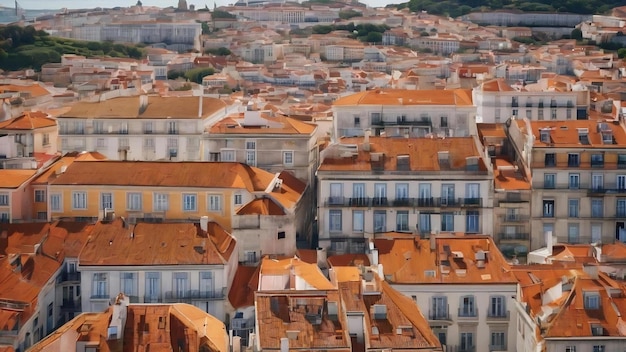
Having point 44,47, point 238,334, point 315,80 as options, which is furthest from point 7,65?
point 238,334

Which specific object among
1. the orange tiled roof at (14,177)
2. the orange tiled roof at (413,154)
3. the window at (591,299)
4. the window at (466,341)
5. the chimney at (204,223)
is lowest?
the window at (466,341)

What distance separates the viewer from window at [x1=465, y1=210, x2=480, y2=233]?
55.4m

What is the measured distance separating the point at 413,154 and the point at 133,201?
12.4 m

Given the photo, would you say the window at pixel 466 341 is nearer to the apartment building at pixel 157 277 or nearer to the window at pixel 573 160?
the apartment building at pixel 157 277

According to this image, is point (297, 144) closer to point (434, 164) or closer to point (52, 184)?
point (434, 164)

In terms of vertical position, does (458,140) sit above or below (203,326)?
above

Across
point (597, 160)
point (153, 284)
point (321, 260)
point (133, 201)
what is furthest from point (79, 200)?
point (597, 160)

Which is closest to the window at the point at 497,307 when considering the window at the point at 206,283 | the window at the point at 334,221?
the window at the point at 334,221

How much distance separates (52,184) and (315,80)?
3827 inches

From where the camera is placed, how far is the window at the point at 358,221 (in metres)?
55.2

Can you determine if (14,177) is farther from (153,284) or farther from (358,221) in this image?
(358,221)

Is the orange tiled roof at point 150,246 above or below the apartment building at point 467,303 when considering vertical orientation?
above

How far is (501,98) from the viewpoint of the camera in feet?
257

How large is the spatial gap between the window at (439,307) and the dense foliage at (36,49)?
124715 millimetres
